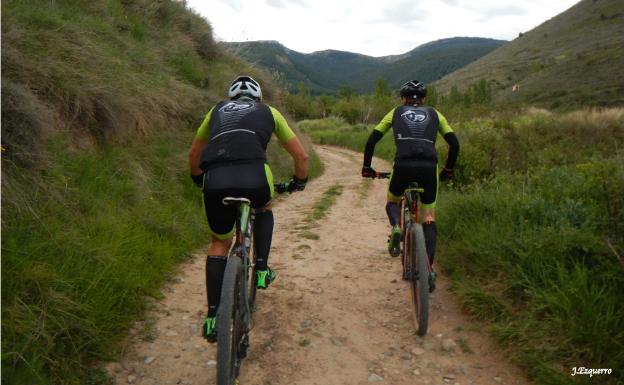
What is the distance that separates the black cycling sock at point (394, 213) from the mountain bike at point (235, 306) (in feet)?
7.35

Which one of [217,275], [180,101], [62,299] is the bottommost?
[62,299]

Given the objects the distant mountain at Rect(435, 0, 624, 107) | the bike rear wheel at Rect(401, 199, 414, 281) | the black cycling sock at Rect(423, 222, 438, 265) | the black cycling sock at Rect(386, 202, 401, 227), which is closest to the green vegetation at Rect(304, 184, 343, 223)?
the black cycling sock at Rect(386, 202, 401, 227)

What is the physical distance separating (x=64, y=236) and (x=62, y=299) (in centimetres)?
88

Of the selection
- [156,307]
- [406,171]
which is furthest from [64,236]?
[406,171]

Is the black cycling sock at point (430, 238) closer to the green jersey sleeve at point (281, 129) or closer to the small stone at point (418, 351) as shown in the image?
the small stone at point (418, 351)

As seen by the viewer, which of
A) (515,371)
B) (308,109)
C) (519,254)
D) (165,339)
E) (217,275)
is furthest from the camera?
(308,109)

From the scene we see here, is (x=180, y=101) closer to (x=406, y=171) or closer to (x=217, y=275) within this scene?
(x=406, y=171)

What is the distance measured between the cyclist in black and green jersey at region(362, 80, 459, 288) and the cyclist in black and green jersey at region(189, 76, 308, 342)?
1.49 metres

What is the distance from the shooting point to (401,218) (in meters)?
5.11

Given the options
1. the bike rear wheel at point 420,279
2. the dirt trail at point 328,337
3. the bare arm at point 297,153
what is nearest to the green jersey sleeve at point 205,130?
the bare arm at point 297,153

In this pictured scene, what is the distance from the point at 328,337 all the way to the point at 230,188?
189 cm

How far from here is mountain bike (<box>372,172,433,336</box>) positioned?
3900mm

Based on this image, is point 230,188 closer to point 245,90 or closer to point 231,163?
point 231,163

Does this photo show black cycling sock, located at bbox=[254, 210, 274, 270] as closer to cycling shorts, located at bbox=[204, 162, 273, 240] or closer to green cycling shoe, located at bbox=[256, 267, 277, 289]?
green cycling shoe, located at bbox=[256, 267, 277, 289]
